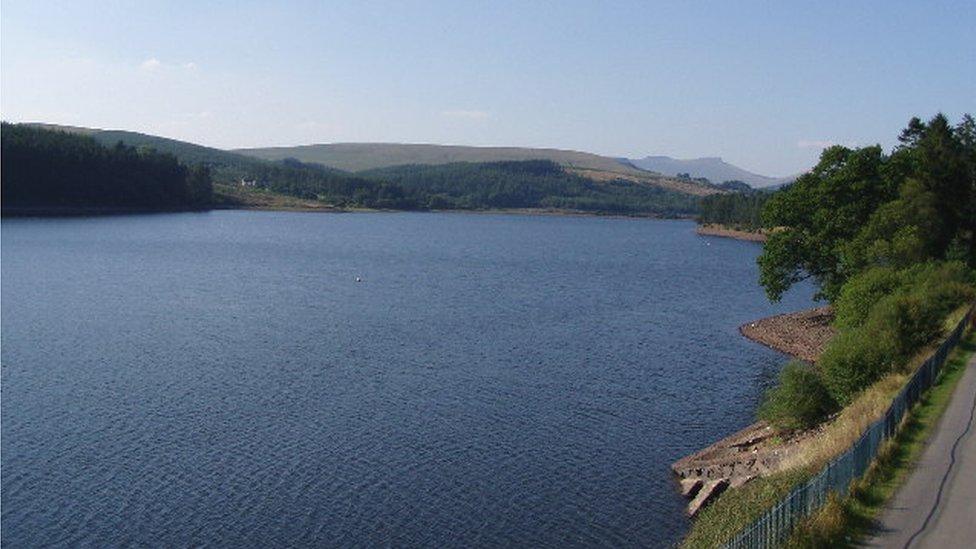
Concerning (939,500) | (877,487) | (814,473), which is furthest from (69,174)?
(939,500)

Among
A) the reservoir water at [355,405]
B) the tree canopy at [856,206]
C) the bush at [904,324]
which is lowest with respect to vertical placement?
the reservoir water at [355,405]

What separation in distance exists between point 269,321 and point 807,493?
52.0 metres

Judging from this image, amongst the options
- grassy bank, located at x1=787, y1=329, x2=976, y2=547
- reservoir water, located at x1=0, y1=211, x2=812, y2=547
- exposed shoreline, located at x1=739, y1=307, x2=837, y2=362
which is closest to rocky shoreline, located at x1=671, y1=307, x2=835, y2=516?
reservoir water, located at x1=0, y1=211, x2=812, y2=547

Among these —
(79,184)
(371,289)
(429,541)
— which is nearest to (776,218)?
(371,289)

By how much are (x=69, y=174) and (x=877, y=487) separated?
176692 millimetres

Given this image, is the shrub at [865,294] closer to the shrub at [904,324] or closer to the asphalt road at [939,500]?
the shrub at [904,324]

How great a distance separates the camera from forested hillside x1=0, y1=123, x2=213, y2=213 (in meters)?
161

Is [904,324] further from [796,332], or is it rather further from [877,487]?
[796,332]

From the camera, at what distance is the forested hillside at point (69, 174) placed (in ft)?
527

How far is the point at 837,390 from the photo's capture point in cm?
3709

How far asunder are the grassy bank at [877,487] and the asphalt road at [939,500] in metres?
0.25

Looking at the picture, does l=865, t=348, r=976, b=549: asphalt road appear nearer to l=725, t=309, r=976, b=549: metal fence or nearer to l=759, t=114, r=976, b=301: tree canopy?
l=725, t=309, r=976, b=549: metal fence

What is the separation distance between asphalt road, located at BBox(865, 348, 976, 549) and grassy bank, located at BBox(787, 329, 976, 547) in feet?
0.82

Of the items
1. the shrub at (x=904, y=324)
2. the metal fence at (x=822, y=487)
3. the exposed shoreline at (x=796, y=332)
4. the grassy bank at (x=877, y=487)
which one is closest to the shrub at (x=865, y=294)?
the shrub at (x=904, y=324)
